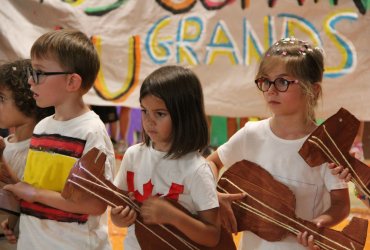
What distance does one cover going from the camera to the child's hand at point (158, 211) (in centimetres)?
147

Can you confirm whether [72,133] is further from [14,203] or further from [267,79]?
[267,79]

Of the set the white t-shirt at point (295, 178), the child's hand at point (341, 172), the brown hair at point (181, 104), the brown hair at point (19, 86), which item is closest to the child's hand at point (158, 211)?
the brown hair at point (181, 104)

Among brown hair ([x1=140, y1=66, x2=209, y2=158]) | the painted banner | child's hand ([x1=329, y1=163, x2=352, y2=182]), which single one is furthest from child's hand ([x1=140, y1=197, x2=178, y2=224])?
the painted banner

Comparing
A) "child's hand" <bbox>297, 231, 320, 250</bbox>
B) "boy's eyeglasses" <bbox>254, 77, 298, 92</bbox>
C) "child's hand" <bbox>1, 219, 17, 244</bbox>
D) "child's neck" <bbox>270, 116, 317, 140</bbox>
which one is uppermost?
"boy's eyeglasses" <bbox>254, 77, 298, 92</bbox>

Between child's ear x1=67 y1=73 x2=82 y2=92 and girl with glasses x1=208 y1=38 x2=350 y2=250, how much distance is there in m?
0.57

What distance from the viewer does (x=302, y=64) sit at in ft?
5.29

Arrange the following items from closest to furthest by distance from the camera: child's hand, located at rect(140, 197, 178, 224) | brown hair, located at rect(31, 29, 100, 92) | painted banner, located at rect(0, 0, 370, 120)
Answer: child's hand, located at rect(140, 197, 178, 224) < brown hair, located at rect(31, 29, 100, 92) < painted banner, located at rect(0, 0, 370, 120)

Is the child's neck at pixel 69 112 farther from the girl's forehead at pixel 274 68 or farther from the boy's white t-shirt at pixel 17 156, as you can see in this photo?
the girl's forehead at pixel 274 68

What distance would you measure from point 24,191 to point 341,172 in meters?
0.95

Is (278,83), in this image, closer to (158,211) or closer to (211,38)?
(158,211)

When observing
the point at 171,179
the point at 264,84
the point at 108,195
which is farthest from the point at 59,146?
the point at 264,84

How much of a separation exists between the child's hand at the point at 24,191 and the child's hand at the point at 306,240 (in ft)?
2.64

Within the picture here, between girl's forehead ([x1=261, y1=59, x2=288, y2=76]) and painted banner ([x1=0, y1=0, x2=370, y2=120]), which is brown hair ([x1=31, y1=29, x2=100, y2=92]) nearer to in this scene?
girl's forehead ([x1=261, y1=59, x2=288, y2=76])

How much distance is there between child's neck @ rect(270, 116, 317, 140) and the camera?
1.64m
